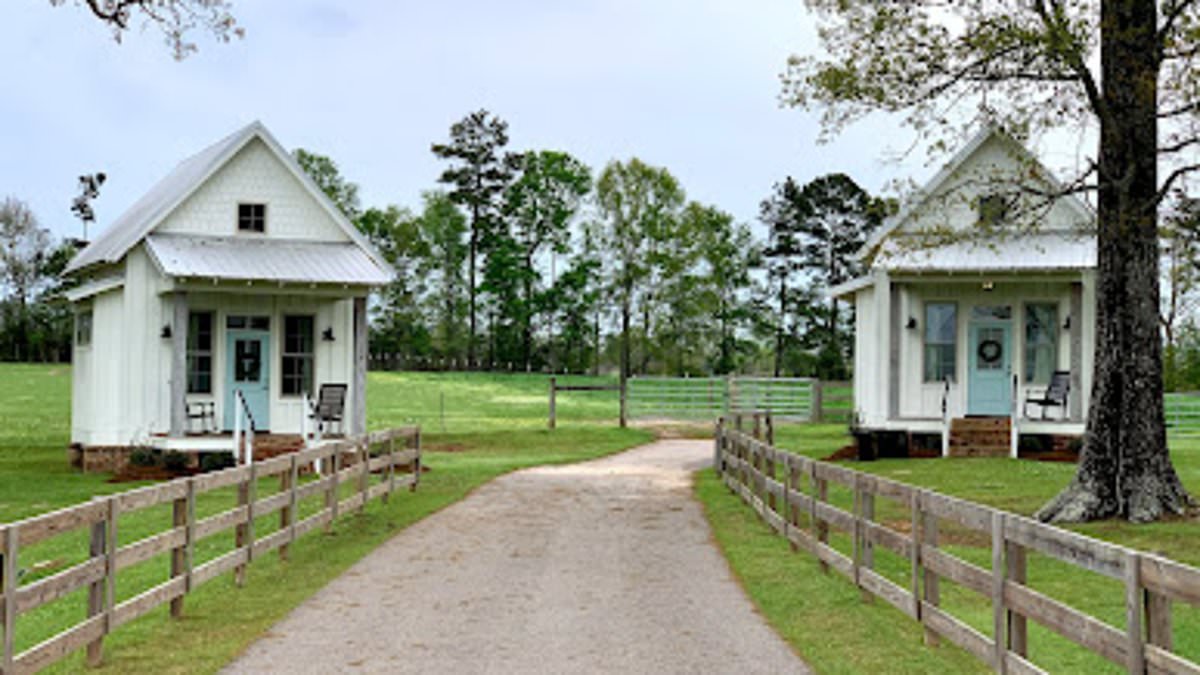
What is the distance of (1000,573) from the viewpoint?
673cm

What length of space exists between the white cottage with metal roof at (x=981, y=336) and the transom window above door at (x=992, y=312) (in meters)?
0.02

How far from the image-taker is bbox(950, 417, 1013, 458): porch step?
23.6 meters

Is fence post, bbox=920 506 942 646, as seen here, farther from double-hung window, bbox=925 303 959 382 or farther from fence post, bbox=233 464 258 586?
double-hung window, bbox=925 303 959 382

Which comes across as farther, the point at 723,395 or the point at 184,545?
the point at 723,395

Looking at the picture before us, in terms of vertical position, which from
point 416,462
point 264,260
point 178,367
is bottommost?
point 416,462

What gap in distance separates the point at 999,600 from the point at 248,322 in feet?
60.2

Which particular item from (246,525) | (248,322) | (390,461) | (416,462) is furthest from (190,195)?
(246,525)

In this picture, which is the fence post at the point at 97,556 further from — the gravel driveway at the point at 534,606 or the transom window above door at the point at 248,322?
the transom window above door at the point at 248,322

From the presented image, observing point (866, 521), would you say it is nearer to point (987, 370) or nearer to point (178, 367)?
point (178, 367)

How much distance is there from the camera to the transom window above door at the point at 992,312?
80.2 ft

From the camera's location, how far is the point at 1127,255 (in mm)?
14836

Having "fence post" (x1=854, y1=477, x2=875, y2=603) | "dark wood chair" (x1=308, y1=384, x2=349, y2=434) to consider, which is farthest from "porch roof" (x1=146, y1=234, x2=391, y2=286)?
"fence post" (x1=854, y1=477, x2=875, y2=603)

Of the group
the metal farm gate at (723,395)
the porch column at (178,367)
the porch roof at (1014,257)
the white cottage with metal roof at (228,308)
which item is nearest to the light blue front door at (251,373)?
the white cottage with metal roof at (228,308)

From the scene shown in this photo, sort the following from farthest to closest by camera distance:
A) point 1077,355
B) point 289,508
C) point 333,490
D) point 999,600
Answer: point 1077,355, point 333,490, point 289,508, point 999,600
